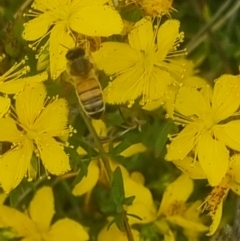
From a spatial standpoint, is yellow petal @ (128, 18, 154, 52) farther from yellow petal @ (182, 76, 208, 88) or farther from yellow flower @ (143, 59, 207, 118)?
yellow petal @ (182, 76, 208, 88)

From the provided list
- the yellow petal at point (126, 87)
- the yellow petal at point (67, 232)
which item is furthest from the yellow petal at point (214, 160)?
the yellow petal at point (67, 232)

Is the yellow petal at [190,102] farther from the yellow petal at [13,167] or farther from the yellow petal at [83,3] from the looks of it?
the yellow petal at [13,167]

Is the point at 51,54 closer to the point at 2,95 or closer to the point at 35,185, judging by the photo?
the point at 2,95

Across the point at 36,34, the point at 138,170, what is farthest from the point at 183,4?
the point at 36,34

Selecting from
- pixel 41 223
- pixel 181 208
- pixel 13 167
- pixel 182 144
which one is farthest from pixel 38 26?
pixel 181 208

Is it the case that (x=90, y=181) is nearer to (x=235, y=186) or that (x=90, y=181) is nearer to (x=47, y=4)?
(x=235, y=186)

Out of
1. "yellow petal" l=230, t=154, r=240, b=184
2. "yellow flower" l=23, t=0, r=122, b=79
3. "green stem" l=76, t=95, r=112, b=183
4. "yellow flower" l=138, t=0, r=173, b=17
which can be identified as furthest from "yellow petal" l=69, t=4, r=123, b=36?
"yellow petal" l=230, t=154, r=240, b=184
